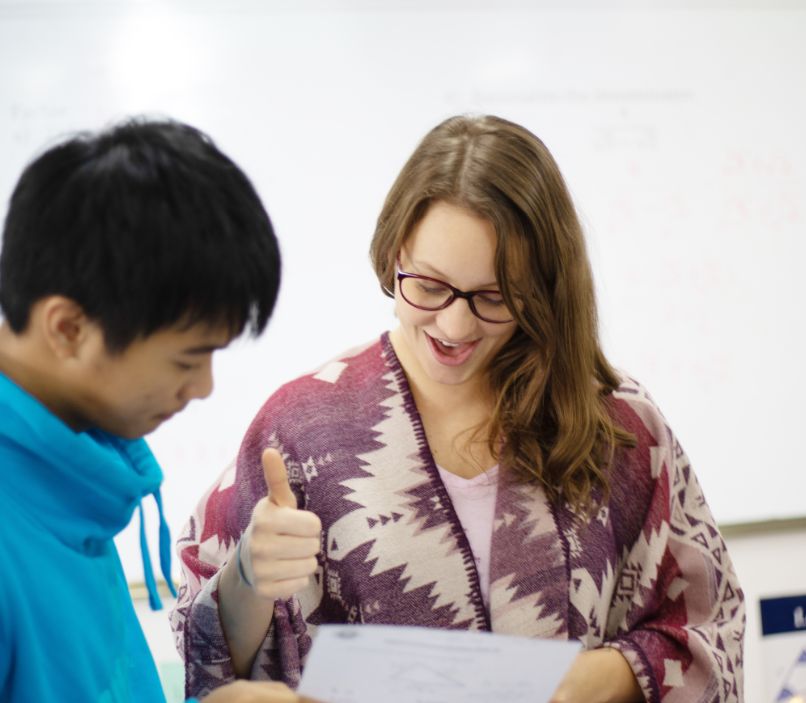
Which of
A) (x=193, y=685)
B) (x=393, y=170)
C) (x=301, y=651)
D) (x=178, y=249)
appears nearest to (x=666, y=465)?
(x=301, y=651)

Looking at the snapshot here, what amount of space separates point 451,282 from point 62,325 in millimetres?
482

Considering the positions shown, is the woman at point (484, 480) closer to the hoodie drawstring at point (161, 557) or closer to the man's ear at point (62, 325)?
the hoodie drawstring at point (161, 557)

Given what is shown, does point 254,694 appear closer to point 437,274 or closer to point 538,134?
point 437,274

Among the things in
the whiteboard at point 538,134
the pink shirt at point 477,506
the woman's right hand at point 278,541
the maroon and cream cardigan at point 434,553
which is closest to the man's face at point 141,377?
the woman's right hand at point 278,541

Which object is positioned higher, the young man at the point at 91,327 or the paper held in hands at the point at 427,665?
the young man at the point at 91,327

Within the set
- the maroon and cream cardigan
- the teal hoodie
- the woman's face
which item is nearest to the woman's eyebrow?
the woman's face

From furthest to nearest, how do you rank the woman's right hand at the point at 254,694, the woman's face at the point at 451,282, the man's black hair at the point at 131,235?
the woman's face at the point at 451,282 → the woman's right hand at the point at 254,694 → the man's black hair at the point at 131,235

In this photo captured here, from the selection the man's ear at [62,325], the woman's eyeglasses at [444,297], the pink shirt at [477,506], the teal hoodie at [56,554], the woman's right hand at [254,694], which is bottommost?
the woman's right hand at [254,694]

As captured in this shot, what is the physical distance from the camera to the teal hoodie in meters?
0.65

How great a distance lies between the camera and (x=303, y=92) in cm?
185

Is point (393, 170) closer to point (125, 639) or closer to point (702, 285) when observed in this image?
point (702, 285)

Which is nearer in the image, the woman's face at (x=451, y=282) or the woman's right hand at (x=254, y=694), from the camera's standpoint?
the woman's right hand at (x=254, y=694)

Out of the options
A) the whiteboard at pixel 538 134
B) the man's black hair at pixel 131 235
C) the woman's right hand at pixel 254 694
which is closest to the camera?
the man's black hair at pixel 131 235

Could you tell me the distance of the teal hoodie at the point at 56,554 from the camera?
65 cm
